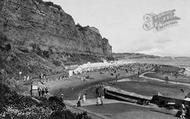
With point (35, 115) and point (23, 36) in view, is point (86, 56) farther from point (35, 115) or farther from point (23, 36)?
point (35, 115)

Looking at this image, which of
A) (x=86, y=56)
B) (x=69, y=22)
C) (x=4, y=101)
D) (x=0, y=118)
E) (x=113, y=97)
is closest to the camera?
(x=0, y=118)

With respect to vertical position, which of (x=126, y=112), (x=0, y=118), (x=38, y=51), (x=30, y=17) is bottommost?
(x=126, y=112)

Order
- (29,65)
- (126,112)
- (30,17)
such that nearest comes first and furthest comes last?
(126,112), (29,65), (30,17)

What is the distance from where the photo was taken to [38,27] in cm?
10956

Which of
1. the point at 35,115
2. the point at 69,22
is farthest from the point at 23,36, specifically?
the point at 35,115

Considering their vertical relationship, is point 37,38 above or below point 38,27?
below

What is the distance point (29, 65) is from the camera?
236 feet

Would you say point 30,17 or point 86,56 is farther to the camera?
point 86,56

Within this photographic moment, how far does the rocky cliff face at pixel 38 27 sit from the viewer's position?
3537 inches

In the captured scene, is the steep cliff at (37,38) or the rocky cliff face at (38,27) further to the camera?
the rocky cliff face at (38,27)

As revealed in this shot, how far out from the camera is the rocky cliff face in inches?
3537

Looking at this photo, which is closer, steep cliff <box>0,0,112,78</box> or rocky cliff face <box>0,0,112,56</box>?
steep cliff <box>0,0,112,78</box>

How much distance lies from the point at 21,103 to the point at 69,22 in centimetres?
12751

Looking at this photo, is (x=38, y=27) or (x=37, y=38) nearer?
(x=37, y=38)
